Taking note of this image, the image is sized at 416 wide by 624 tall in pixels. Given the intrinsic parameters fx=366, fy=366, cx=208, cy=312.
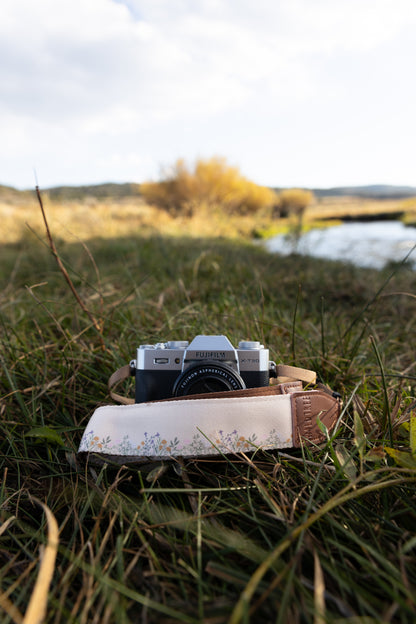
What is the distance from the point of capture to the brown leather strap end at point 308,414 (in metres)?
0.84

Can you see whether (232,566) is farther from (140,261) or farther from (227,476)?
(140,261)

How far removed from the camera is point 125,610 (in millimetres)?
517

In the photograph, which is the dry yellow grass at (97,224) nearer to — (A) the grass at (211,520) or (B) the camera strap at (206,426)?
(A) the grass at (211,520)

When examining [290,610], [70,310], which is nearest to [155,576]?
[290,610]

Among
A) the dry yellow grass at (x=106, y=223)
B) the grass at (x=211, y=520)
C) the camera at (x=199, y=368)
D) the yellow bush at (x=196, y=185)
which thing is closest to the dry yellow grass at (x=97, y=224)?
the dry yellow grass at (x=106, y=223)

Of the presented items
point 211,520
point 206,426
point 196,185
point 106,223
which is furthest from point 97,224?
point 211,520

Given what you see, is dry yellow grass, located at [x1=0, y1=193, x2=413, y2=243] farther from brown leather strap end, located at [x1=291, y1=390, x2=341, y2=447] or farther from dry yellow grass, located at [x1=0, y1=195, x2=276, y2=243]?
brown leather strap end, located at [x1=291, y1=390, x2=341, y2=447]

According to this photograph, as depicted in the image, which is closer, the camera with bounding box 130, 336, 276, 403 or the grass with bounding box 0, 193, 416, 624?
the grass with bounding box 0, 193, 416, 624

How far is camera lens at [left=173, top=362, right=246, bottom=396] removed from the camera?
0.93 metres

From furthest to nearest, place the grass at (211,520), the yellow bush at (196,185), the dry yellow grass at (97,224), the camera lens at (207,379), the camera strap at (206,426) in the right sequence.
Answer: the yellow bush at (196,185)
the dry yellow grass at (97,224)
the camera lens at (207,379)
the camera strap at (206,426)
the grass at (211,520)

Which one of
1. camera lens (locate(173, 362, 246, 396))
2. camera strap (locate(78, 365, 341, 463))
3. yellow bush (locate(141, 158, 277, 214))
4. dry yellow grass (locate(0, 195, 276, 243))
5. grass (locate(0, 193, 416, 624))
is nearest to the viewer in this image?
grass (locate(0, 193, 416, 624))

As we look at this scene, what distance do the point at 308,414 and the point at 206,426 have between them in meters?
0.24

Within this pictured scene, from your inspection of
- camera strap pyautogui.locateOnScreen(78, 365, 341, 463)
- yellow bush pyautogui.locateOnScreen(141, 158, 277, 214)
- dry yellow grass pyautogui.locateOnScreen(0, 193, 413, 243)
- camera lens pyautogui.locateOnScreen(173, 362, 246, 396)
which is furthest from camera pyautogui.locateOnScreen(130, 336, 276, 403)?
yellow bush pyautogui.locateOnScreen(141, 158, 277, 214)

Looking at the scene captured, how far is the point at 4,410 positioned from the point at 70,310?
36.0 inches
